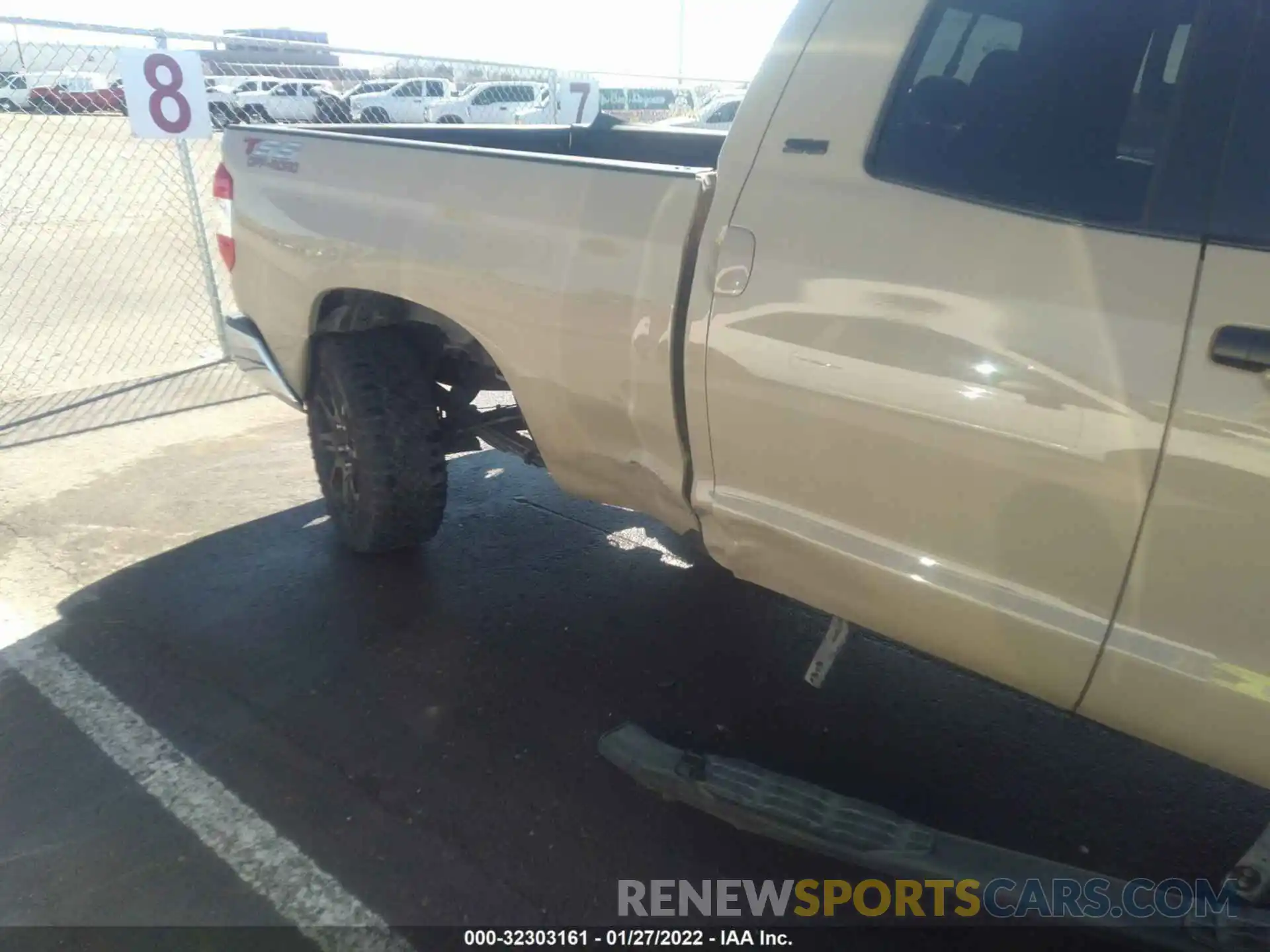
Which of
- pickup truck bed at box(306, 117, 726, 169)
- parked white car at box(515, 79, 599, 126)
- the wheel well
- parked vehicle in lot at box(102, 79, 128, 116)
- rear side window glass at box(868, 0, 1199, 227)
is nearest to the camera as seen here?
rear side window glass at box(868, 0, 1199, 227)

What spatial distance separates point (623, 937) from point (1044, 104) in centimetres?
201

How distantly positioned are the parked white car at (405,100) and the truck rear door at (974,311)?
822 inches

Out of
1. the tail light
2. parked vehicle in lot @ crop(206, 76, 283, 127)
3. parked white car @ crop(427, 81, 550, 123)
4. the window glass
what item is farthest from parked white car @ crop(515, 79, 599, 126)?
parked white car @ crop(427, 81, 550, 123)

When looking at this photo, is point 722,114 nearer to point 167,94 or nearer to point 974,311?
point 167,94

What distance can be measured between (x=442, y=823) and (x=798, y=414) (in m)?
1.39

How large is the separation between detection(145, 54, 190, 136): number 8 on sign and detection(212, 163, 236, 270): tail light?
2320 millimetres

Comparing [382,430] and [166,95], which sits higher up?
[166,95]

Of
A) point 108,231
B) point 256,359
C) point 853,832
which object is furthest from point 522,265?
point 108,231

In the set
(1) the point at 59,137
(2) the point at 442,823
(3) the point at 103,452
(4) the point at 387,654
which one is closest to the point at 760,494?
(2) the point at 442,823

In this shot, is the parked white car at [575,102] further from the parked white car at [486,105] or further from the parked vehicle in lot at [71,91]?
the parked white car at [486,105]

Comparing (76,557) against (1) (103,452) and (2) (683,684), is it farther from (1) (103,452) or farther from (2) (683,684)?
(2) (683,684)

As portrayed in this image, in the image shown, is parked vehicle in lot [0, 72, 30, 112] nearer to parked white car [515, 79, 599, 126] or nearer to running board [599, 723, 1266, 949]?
parked white car [515, 79, 599, 126]

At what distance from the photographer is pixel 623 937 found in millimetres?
2195

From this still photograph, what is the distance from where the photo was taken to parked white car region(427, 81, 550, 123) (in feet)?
71.5
